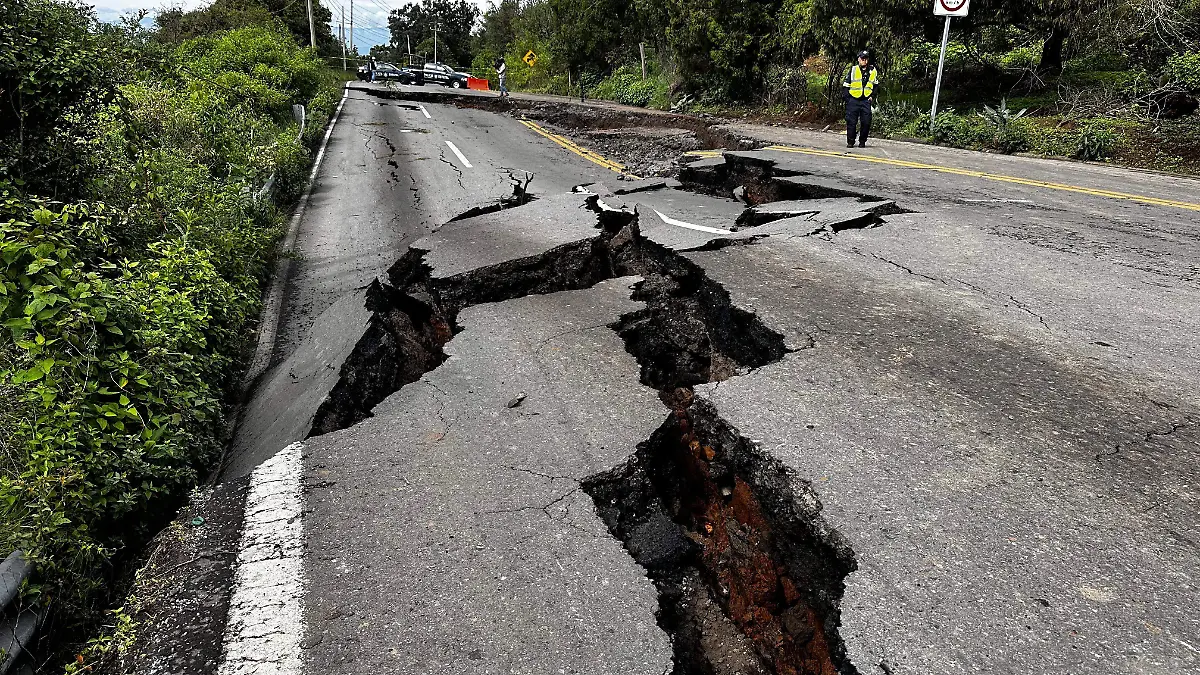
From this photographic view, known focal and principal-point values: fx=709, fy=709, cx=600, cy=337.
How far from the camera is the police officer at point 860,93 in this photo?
37.2 feet

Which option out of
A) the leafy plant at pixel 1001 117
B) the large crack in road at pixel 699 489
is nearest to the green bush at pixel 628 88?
the leafy plant at pixel 1001 117

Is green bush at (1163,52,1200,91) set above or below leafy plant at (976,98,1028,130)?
above

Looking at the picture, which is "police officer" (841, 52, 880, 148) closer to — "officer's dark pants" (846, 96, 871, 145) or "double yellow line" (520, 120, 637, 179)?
"officer's dark pants" (846, 96, 871, 145)

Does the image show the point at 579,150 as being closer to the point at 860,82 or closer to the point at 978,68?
the point at 860,82

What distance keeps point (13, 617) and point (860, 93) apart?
12384 millimetres

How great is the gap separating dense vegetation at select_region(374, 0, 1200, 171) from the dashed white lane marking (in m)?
12.5

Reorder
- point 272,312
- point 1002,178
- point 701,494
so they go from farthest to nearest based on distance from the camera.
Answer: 1. point 1002,178
2. point 272,312
3. point 701,494

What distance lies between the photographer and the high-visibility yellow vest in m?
11.3

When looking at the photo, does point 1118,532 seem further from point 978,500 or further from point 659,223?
point 659,223

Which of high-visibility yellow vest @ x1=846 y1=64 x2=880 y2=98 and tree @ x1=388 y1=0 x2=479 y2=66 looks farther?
tree @ x1=388 y1=0 x2=479 y2=66

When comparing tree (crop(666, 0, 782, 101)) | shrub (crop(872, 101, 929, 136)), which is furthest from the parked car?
shrub (crop(872, 101, 929, 136))

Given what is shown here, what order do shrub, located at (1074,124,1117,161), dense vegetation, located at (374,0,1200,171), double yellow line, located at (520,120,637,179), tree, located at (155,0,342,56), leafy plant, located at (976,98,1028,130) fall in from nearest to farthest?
shrub, located at (1074,124,1117,161)
dense vegetation, located at (374,0,1200,171)
leafy plant, located at (976,98,1028,130)
double yellow line, located at (520,120,637,179)
tree, located at (155,0,342,56)

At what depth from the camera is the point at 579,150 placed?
15344 mm

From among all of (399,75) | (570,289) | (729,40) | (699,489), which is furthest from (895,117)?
(399,75)
